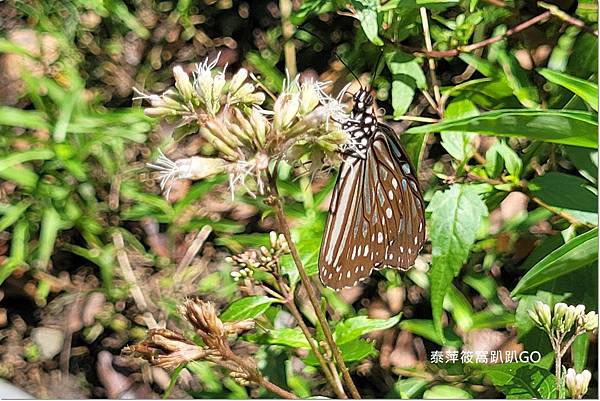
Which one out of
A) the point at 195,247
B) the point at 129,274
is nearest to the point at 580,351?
the point at 195,247

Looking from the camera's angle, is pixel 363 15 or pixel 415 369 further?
pixel 415 369

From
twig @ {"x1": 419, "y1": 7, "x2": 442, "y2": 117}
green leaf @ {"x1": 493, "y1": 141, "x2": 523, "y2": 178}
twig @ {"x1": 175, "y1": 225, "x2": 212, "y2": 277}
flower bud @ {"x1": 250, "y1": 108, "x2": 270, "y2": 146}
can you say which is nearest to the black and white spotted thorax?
twig @ {"x1": 419, "y1": 7, "x2": 442, "y2": 117}

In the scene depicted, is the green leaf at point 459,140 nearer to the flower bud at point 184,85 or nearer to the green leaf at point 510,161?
the green leaf at point 510,161

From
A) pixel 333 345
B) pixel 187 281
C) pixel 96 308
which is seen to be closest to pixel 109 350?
pixel 96 308

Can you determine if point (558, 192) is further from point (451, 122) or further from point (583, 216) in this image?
point (451, 122)

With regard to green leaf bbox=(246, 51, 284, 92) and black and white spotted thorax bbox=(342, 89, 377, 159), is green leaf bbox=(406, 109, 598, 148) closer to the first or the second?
black and white spotted thorax bbox=(342, 89, 377, 159)

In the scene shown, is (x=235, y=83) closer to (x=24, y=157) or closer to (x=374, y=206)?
(x=374, y=206)
